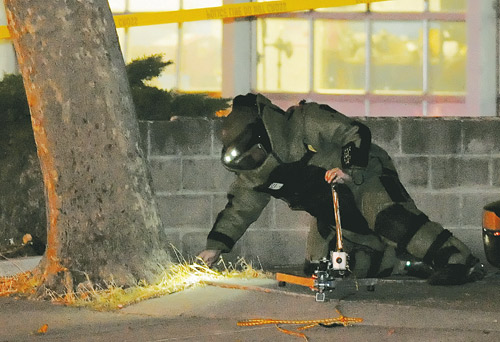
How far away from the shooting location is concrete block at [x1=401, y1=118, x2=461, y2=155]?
7.66 m

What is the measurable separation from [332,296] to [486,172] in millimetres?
2321

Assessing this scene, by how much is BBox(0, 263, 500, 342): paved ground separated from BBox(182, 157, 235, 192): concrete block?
57.4 inches

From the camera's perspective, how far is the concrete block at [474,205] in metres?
7.68

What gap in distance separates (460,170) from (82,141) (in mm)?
3022

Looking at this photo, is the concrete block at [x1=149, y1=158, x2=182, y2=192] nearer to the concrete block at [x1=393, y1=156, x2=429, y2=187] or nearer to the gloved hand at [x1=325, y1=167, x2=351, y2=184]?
the concrete block at [x1=393, y1=156, x2=429, y2=187]

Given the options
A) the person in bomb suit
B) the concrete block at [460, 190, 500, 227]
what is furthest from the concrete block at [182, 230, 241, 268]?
the concrete block at [460, 190, 500, 227]

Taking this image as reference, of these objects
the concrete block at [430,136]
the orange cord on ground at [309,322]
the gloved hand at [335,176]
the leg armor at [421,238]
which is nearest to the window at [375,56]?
the concrete block at [430,136]

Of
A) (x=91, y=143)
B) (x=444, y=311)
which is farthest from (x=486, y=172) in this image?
(x=91, y=143)

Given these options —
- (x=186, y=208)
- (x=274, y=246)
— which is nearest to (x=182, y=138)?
(x=186, y=208)

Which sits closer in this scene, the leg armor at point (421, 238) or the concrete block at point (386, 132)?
the leg armor at point (421, 238)

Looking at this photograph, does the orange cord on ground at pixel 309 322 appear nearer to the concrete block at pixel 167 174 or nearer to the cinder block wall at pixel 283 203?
the cinder block wall at pixel 283 203

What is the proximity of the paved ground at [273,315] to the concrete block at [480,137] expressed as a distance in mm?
1561

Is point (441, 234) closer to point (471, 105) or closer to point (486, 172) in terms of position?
point (486, 172)

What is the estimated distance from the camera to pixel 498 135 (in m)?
7.66
